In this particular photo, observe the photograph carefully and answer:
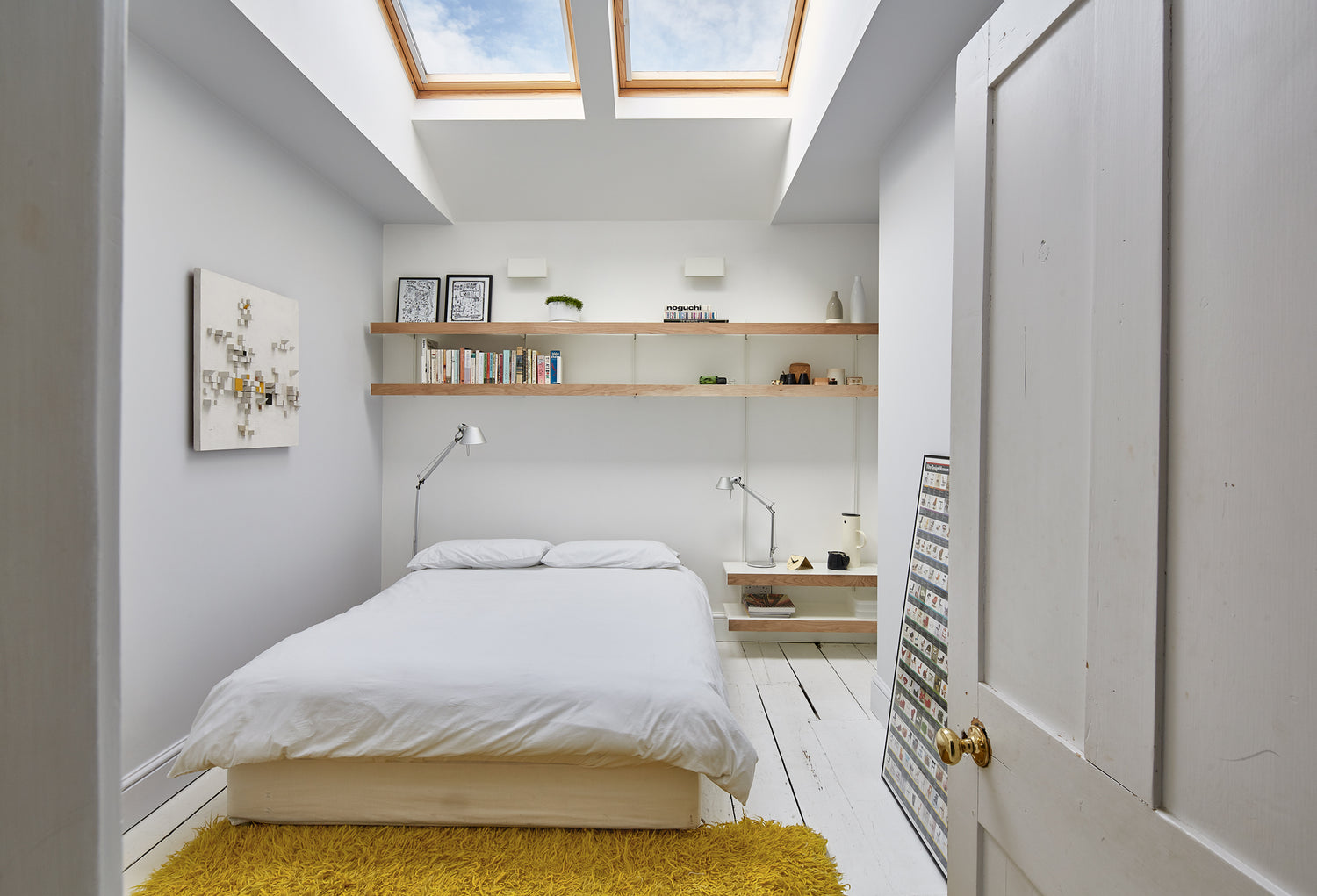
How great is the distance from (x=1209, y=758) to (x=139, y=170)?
280 centimetres

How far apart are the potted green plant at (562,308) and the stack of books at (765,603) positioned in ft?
5.96

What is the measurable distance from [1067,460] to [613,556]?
2840 mm

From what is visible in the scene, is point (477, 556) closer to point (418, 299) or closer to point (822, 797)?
point (418, 299)

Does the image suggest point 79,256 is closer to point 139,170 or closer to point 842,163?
point 139,170

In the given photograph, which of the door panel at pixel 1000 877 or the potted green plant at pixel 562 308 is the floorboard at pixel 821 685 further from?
the potted green plant at pixel 562 308

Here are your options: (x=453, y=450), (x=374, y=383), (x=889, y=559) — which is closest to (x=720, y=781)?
(x=889, y=559)

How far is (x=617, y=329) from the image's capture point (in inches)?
141

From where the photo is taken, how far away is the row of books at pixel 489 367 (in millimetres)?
3605

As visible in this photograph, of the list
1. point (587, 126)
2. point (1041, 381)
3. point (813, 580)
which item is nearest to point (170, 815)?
point (1041, 381)

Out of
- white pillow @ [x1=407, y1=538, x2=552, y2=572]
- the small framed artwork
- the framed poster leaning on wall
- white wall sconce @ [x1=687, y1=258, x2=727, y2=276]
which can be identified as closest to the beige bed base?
the framed poster leaning on wall

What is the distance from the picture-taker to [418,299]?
12.6 feet

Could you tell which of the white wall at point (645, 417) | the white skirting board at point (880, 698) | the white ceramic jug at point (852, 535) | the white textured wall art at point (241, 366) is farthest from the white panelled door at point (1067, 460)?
the white wall at point (645, 417)

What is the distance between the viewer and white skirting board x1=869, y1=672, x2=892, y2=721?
8.79 feet

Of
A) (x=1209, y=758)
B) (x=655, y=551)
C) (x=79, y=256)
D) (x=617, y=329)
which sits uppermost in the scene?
(x=617, y=329)
